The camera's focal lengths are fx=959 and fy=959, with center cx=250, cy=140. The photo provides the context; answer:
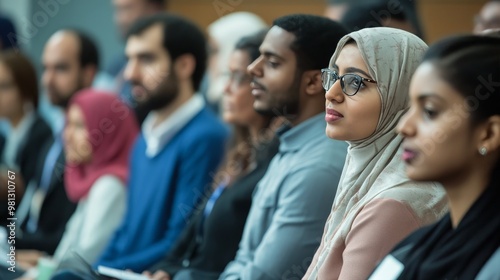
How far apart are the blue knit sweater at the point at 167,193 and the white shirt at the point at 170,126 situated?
0.08 ft

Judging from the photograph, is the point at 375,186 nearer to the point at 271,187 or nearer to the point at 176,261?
the point at 271,187

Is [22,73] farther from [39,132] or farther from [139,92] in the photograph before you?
[139,92]

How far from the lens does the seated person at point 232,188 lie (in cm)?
311

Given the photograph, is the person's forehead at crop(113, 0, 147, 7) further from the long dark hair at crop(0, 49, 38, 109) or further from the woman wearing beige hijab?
the woman wearing beige hijab

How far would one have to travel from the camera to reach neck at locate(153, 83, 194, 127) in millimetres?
4008

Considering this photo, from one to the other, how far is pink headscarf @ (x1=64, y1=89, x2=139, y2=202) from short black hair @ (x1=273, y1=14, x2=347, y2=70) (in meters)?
1.54

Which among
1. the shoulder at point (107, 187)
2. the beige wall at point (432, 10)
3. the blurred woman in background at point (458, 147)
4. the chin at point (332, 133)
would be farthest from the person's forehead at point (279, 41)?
the beige wall at point (432, 10)

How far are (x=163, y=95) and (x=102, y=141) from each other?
38cm

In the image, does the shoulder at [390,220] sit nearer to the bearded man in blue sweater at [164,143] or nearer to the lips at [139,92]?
the bearded man in blue sweater at [164,143]

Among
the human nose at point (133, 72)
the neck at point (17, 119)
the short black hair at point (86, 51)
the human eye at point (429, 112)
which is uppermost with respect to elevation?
the human eye at point (429, 112)

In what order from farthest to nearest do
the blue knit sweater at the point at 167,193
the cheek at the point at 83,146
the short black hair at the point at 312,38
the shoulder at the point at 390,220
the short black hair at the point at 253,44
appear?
the cheek at the point at 83,146, the blue knit sweater at the point at 167,193, the short black hair at the point at 253,44, the short black hair at the point at 312,38, the shoulder at the point at 390,220

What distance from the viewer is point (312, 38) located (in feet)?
8.96

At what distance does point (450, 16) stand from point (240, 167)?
281cm

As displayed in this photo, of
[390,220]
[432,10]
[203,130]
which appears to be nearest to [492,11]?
[203,130]
